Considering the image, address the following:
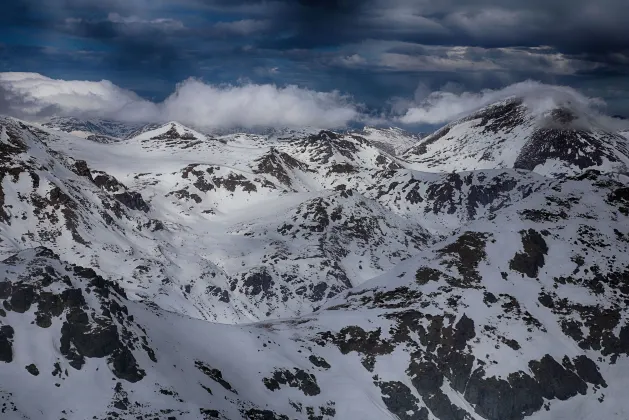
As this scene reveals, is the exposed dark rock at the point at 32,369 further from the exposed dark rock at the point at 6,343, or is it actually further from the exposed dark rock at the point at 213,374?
the exposed dark rock at the point at 213,374

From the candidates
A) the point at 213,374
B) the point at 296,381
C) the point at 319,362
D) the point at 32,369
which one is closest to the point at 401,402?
the point at 319,362

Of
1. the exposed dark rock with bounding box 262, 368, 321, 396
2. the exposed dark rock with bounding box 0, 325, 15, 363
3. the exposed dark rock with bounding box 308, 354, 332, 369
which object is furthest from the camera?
the exposed dark rock with bounding box 308, 354, 332, 369

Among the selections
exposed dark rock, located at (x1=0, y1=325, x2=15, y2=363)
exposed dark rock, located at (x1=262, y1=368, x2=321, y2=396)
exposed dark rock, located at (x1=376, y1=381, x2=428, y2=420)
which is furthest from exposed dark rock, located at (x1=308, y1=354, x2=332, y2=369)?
exposed dark rock, located at (x1=0, y1=325, x2=15, y2=363)

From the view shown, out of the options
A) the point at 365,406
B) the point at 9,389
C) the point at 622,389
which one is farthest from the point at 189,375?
the point at 622,389

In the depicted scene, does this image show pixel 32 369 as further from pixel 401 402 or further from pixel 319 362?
pixel 401 402

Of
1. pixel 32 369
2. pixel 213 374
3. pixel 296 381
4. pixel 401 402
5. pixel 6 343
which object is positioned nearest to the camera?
pixel 32 369

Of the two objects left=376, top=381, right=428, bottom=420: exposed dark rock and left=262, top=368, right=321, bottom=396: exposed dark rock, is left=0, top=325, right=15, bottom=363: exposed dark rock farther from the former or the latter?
left=376, top=381, right=428, bottom=420: exposed dark rock

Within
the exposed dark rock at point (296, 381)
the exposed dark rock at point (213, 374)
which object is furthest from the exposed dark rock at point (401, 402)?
the exposed dark rock at point (213, 374)

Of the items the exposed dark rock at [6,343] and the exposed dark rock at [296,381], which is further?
the exposed dark rock at [296,381]

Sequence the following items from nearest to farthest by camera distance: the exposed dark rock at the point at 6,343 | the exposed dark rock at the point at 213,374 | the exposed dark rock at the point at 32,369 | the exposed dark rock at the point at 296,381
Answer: the exposed dark rock at the point at 32,369 → the exposed dark rock at the point at 6,343 → the exposed dark rock at the point at 213,374 → the exposed dark rock at the point at 296,381

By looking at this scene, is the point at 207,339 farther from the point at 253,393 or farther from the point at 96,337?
the point at 96,337

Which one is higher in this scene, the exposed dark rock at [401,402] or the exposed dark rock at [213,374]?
the exposed dark rock at [213,374]

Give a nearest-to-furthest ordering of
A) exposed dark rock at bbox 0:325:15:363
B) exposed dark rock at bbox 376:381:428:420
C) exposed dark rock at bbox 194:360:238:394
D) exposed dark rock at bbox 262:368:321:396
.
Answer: exposed dark rock at bbox 0:325:15:363, exposed dark rock at bbox 194:360:238:394, exposed dark rock at bbox 262:368:321:396, exposed dark rock at bbox 376:381:428:420

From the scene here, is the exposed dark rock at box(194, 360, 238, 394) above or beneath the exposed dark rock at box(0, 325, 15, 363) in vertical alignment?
beneath
